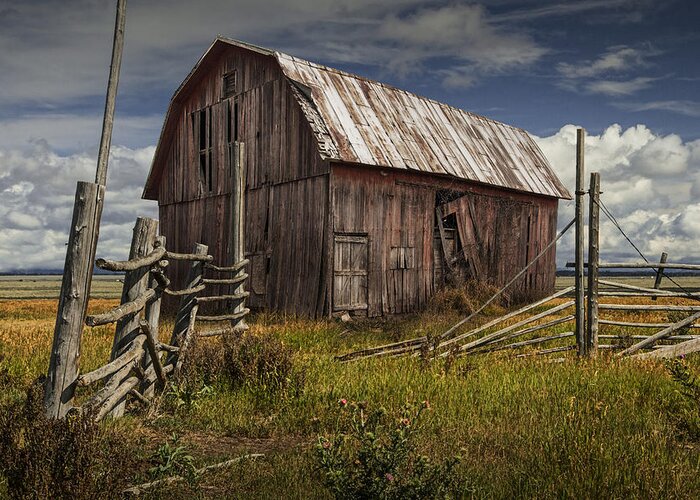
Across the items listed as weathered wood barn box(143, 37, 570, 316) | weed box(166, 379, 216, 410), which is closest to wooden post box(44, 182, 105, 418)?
weed box(166, 379, 216, 410)

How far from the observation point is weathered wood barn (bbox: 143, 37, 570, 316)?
50.4 feet

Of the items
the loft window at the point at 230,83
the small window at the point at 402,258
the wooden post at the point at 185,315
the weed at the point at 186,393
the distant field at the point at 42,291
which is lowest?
the distant field at the point at 42,291

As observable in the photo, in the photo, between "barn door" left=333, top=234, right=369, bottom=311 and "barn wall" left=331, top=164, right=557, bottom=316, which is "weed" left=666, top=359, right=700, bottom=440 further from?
"barn wall" left=331, top=164, right=557, bottom=316

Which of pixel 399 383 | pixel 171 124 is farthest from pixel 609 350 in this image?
pixel 171 124

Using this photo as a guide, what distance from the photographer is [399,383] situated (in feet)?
24.0

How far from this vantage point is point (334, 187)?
15086 millimetres

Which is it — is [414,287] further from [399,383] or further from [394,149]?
[399,383]

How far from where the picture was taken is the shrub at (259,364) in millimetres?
7160

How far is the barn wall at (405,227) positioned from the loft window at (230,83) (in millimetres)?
4969

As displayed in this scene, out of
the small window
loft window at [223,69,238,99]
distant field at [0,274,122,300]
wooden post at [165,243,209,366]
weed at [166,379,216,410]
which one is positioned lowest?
distant field at [0,274,122,300]

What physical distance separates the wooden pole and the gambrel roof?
14.9 ft

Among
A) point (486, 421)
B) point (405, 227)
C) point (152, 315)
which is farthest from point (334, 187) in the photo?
point (486, 421)

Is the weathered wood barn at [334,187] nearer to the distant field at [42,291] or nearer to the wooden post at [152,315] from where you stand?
the distant field at [42,291]

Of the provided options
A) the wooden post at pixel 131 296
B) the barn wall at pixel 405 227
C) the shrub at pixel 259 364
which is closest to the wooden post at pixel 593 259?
the shrub at pixel 259 364
